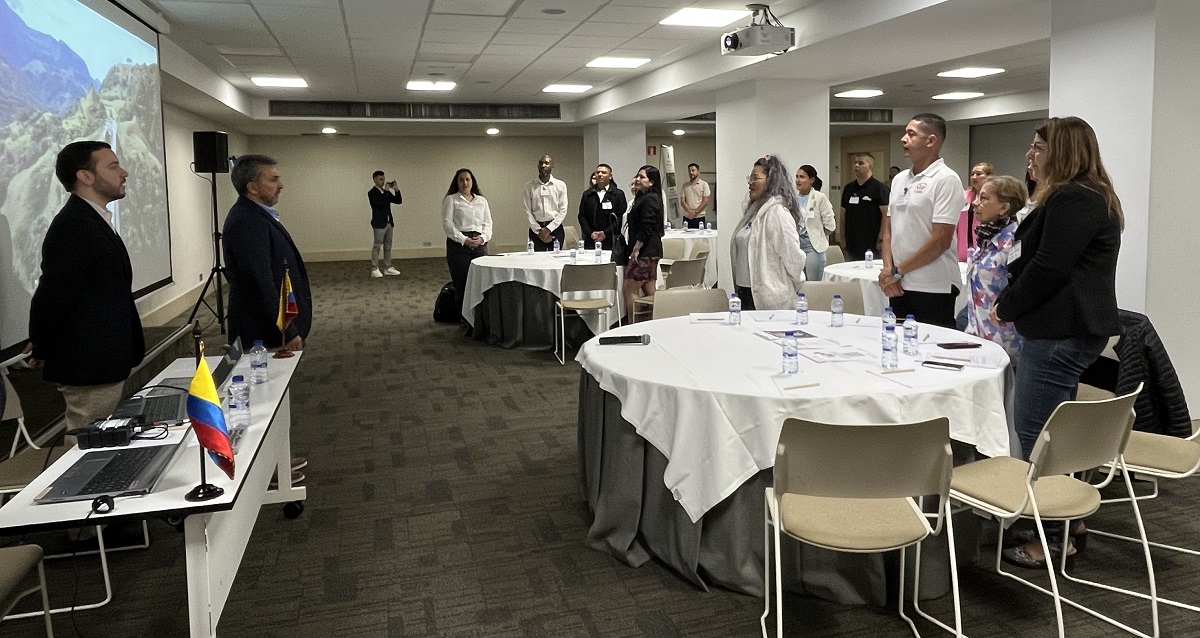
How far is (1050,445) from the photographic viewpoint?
102 inches

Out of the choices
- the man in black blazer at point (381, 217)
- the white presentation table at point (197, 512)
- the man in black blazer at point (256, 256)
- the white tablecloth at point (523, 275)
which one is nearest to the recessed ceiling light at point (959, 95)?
the white tablecloth at point (523, 275)

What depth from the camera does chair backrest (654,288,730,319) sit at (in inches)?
204

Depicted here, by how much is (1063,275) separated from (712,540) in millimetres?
1641

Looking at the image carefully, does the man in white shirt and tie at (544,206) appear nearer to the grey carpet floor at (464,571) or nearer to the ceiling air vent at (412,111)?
the grey carpet floor at (464,571)

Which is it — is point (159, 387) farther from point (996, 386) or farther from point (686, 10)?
point (686, 10)

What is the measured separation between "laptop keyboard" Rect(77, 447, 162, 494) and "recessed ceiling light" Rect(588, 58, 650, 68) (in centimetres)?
829

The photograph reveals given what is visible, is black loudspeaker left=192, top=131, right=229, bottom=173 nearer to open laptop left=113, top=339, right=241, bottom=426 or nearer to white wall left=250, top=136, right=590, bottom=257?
open laptop left=113, top=339, right=241, bottom=426

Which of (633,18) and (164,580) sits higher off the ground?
(633,18)

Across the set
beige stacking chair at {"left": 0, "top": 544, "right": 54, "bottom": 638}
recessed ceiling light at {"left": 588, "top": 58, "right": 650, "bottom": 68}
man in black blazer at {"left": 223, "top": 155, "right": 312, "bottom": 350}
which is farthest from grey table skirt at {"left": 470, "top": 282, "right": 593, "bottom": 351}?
beige stacking chair at {"left": 0, "top": 544, "right": 54, "bottom": 638}

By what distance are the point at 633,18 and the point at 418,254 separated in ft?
41.8

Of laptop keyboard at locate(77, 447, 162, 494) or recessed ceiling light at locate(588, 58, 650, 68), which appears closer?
laptop keyboard at locate(77, 447, 162, 494)

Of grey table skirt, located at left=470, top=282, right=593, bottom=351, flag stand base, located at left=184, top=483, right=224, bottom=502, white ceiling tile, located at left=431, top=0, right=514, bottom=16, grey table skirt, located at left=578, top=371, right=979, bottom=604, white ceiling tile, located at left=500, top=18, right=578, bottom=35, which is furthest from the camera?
grey table skirt, located at left=470, top=282, right=593, bottom=351

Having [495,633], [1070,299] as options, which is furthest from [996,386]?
[495,633]

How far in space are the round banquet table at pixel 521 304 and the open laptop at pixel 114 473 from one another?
524 centimetres
